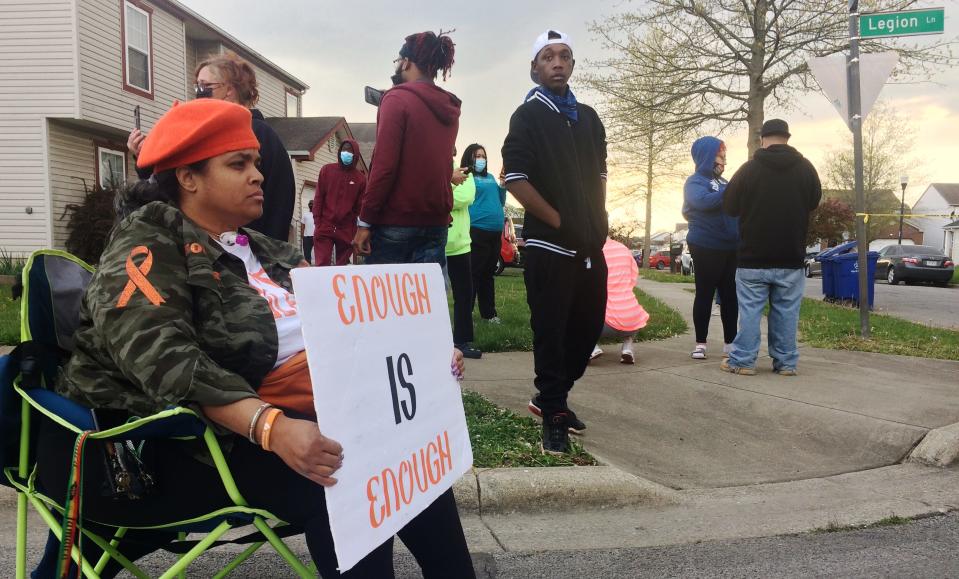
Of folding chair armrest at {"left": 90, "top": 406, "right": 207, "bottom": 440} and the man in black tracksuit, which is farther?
the man in black tracksuit

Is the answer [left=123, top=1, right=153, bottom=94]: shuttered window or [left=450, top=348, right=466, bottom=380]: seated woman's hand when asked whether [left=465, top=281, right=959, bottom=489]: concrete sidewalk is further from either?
[left=123, top=1, right=153, bottom=94]: shuttered window

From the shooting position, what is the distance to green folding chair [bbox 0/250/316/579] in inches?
62.7

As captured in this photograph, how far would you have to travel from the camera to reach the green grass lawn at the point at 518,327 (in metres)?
6.73

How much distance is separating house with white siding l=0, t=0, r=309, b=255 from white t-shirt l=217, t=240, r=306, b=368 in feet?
47.1

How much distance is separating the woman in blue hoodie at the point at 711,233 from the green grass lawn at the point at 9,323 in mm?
5877

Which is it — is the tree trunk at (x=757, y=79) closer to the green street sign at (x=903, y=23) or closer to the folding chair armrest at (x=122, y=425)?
the green street sign at (x=903, y=23)

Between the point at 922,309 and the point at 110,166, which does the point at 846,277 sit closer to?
the point at 922,309

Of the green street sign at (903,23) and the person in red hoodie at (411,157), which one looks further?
the green street sign at (903,23)

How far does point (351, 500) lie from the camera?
1.62 meters

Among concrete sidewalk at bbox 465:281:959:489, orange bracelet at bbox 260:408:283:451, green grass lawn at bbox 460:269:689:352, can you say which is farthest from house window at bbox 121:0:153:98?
orange bracelet at bbox 260:408:283:451

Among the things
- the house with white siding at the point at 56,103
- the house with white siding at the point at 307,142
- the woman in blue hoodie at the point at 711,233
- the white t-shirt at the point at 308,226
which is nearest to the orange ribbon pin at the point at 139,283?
the woman in blue hoodie at the point at 711,233

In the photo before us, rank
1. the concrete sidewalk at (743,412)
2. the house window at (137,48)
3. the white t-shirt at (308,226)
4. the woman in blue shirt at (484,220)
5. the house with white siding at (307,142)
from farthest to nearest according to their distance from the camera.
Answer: the house with white siding at (307,142)
the house window at (137,48)
the white t-shirt at (308,226)
the woman in blue shirt at (484,220)
the concrete sidewalk at (743,412)

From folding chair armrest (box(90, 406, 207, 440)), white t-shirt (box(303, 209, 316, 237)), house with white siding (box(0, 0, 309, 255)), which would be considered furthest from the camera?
house with white siding (box(0, 0, 309, 255))

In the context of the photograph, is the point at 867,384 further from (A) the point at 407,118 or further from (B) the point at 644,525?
(A) the point at 407,118
